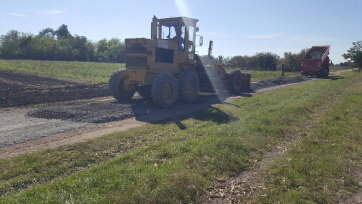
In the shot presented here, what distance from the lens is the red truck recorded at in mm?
35781

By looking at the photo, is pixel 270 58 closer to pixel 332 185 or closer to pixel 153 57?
pixel 153 57

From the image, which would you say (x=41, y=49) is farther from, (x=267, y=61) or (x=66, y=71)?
(x=267, y=61)

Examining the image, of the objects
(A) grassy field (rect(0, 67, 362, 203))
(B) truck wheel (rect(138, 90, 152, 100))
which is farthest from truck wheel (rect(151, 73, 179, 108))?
(A) grassy field (rect(0, 67, 362, 203))

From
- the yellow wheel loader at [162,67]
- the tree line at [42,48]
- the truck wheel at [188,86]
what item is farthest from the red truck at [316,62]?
the tree line at [42,48]

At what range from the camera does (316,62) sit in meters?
Answer: 35.8

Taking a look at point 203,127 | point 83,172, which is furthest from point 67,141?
point 203,127

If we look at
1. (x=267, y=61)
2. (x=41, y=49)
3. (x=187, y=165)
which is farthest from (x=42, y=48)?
(x=187, y=165)

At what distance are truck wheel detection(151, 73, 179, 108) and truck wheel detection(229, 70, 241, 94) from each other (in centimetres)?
652

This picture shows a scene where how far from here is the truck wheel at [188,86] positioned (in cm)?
1371

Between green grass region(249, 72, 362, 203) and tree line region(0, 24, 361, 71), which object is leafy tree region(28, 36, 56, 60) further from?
green grass region(249, 72, 362, 203)

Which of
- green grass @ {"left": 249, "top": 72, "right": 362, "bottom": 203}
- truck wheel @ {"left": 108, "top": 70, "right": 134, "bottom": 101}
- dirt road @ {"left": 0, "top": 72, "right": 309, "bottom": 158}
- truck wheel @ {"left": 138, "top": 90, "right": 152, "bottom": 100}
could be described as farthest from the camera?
truck wheel @ {"left": 138, "top": 90, "right": 152, "bottom": 100}

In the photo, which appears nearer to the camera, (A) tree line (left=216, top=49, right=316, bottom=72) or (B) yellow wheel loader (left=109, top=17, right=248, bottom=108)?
(B) yellow wheel loader (left=109, top=17, right=248, bottom=108)

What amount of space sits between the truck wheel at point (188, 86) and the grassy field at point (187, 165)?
464cm

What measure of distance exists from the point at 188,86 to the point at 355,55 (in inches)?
1875
